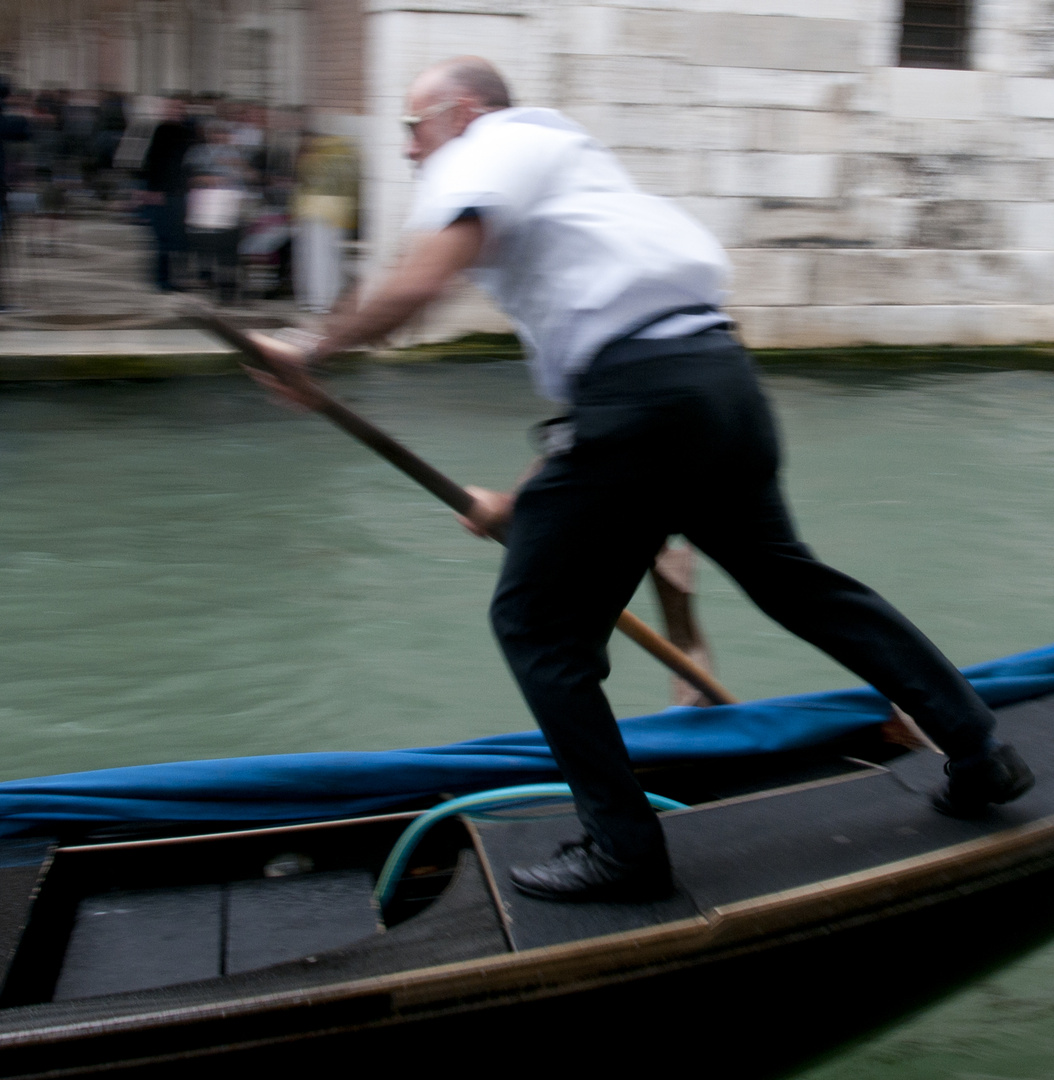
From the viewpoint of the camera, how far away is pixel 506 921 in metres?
1.91

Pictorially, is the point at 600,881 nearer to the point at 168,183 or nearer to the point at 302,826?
the point at 302,826

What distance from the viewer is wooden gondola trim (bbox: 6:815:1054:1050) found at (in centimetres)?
168

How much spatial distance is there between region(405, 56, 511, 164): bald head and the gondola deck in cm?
107

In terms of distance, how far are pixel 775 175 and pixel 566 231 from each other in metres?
7.15

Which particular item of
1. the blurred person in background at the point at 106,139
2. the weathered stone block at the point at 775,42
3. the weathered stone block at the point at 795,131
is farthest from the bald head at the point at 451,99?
the blurred person in background at the point at 106,139

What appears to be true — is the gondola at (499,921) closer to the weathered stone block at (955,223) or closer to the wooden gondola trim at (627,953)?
the wooden gondola trim at (627,953)

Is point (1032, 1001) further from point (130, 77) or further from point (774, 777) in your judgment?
point (130, 77)

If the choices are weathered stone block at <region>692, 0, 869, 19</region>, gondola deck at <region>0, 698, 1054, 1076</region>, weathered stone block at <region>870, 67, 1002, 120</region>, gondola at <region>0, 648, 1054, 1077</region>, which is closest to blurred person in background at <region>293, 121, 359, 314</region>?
weathered stone block at <region>692, 0, 869, 19</region>

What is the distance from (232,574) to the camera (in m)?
4.53

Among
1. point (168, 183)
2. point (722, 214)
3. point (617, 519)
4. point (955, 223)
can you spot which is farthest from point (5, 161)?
point (617, 519)

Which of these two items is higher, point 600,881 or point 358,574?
point 600,881

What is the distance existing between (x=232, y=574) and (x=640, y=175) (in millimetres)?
4749

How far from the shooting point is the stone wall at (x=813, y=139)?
8.06 meters

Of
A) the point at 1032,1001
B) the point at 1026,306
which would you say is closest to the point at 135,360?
the point at 1026,306
